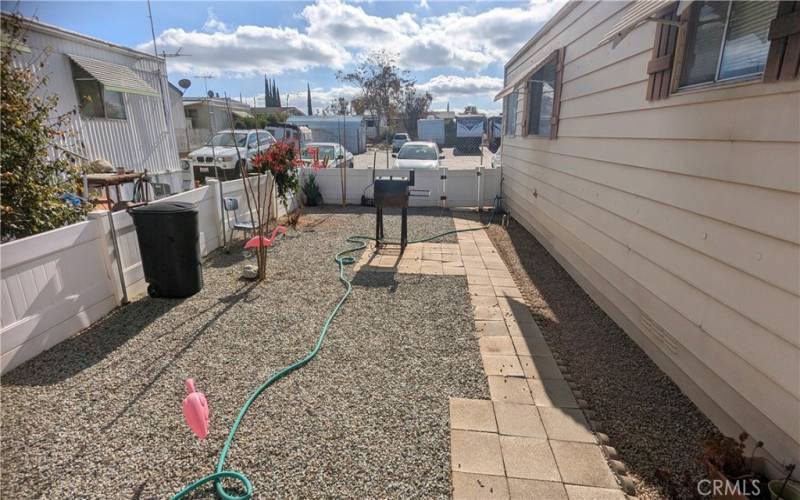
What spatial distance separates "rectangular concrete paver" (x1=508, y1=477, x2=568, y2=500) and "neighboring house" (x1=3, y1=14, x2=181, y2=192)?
770cm

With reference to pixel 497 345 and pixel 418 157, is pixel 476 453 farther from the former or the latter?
pixel 418 157

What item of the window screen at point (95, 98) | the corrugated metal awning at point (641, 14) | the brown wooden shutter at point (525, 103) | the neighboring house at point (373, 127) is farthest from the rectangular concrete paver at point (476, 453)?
the neighboring house at point (373, 127)

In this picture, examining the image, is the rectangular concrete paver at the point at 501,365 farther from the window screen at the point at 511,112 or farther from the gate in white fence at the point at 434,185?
the gate in white fence at the point at 434,185

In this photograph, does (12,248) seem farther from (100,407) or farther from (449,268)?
(449,268)

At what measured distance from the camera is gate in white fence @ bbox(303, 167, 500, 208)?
30.8 feet

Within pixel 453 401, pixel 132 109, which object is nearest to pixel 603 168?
pixel 453 401

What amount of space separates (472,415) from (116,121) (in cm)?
974

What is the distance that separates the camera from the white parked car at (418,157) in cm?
1022

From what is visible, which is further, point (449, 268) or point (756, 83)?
point (449, 268)

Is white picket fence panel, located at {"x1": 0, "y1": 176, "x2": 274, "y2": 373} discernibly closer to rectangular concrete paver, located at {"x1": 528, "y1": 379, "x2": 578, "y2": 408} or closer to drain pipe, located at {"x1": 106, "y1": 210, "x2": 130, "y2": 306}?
drain pipe, located at {"x1": 106, "y1": 210, "x2": 130, "y2": 306}

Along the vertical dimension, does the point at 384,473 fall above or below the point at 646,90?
below

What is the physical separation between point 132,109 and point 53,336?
25.7ft

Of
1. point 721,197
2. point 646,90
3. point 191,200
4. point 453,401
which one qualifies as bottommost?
point 453,401

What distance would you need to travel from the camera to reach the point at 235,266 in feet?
16.7
